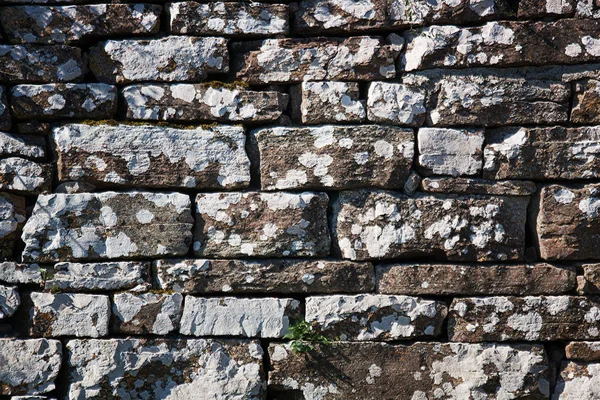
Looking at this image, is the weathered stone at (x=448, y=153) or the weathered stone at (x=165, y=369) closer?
the weathered stone at (x=165, y=369)

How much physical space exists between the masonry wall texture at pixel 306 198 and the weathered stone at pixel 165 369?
0.01 metres

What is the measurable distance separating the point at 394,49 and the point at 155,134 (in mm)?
1502

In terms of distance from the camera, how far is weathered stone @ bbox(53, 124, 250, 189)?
12.4ft

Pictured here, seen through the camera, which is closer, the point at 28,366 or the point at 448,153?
the point at 28,366

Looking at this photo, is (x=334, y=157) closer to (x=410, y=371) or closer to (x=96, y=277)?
(x=410, y=371)

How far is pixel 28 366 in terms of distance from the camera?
371cm

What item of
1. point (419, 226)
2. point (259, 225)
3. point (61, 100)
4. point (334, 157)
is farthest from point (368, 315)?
point (61, 100)

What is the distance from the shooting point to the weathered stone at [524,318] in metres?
3.79

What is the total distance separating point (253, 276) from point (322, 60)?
1.34 meters

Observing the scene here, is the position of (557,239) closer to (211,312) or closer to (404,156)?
(404,156)

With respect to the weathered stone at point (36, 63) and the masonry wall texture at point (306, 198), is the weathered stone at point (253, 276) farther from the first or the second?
the weathered stone at point (36, 63)

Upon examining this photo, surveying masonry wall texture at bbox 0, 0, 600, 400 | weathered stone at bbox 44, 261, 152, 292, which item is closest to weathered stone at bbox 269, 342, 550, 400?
masonry wall texture at bbox 0, 0, 600, 400

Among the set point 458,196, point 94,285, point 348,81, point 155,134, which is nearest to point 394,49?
point 348,81

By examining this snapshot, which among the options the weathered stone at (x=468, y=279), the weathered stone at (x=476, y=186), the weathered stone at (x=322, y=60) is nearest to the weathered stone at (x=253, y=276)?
the weathered stone at (x=468, y=279)
